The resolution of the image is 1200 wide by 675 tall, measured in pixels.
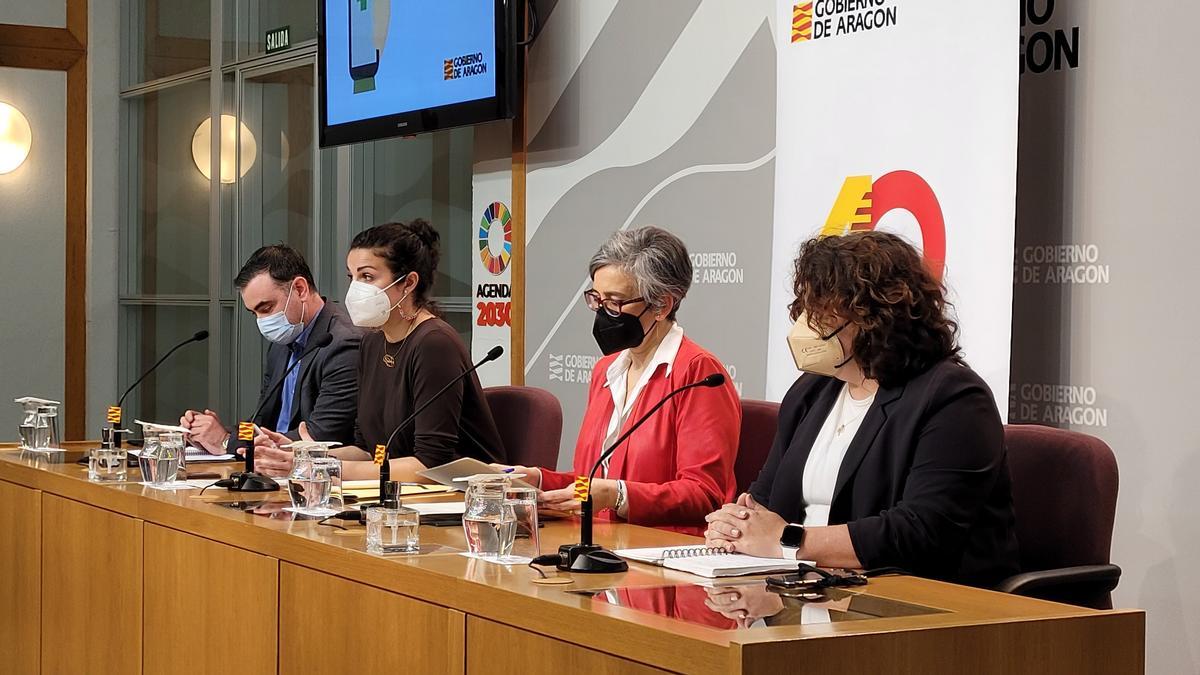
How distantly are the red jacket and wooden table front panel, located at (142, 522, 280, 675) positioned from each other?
0.66 meters

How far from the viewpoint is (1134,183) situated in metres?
3.09

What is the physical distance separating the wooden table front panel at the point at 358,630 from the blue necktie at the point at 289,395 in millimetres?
1888

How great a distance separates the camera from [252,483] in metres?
3.13

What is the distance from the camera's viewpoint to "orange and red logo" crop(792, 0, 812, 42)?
12.1 ft

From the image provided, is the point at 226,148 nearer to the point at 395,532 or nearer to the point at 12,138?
the point at 12,138

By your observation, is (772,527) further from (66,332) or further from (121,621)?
(66,332)

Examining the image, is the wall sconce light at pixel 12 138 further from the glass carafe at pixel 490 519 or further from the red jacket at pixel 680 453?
the glass carafe at pixel 490 519

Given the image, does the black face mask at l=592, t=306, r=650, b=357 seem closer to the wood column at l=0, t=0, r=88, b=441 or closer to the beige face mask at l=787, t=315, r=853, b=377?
the beige face mask at l=787, t=315, r=853, b=377

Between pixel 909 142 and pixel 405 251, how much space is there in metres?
1.33

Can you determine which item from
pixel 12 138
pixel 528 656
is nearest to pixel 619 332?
pixel 528 656

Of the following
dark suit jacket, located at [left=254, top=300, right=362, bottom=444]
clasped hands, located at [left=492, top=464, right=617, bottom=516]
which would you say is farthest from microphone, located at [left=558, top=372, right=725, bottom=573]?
dark suit jacket, located at [left=254, top=300, right=362, bottom=444]

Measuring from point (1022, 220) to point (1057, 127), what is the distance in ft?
0.72

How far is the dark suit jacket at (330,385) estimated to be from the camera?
13.5ft

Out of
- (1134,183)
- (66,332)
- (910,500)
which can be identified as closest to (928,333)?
(910,500)
